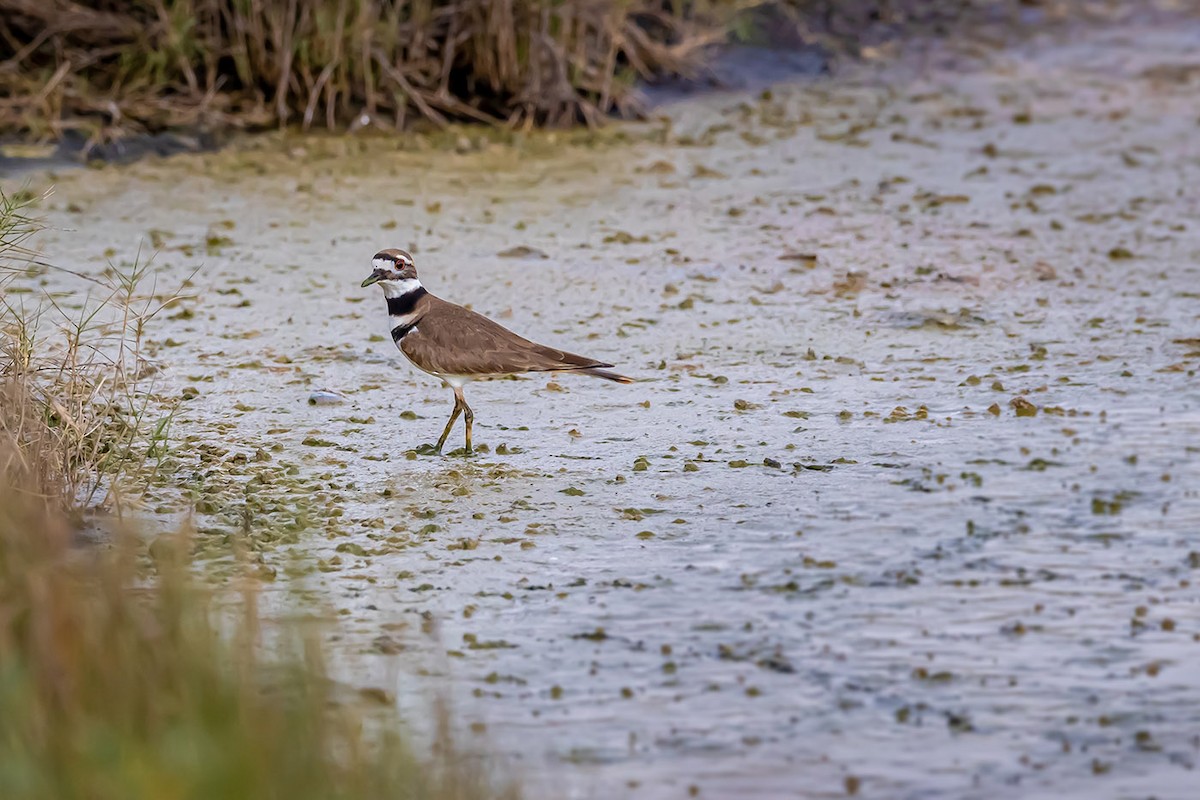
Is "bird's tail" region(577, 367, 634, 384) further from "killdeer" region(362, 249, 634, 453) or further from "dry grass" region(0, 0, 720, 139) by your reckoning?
"dry grass" region(0, 0, 720, 139)

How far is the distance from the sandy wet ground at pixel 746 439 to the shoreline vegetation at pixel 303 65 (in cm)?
44

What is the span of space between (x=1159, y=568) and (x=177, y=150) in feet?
22.5

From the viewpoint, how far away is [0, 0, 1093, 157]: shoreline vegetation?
10500 millimetres

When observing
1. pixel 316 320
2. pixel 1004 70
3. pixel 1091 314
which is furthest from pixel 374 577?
pixel 1004 70

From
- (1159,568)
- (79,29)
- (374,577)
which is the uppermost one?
(79,29)

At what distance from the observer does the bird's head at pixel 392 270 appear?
22.1ft

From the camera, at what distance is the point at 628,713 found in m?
4.28

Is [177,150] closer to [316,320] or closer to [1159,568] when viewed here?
[316,320]

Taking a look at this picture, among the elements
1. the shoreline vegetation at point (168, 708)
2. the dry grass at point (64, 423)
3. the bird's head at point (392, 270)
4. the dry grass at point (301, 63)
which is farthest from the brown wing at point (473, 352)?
the dry grass at point (301, 63)

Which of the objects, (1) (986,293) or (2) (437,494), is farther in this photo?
(1) (986,293)

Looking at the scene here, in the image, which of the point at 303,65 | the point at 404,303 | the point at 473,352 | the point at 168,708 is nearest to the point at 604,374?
the point at 473,352

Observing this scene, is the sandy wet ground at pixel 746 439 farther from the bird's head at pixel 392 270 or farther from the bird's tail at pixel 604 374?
the bird's head at pixel 392 270

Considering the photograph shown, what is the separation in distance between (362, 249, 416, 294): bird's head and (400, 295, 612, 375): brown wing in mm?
244

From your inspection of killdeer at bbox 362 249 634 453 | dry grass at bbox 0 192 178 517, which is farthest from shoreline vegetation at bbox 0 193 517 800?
killdeer at bbox 362 249 634 453
